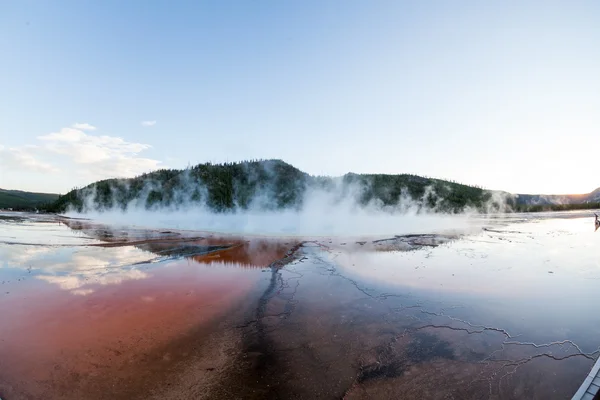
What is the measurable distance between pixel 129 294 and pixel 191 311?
214 cm

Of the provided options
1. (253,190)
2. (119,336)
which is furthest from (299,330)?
(253,190)

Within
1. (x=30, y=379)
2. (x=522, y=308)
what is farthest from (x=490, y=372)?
(x=30, y=379)

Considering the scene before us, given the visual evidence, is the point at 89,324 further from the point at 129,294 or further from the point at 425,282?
the point at 425,282

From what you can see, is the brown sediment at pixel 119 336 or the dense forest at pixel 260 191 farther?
the dense forest at pixel 260 191

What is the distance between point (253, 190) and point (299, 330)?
65702mm

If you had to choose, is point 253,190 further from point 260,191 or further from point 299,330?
point 299,330

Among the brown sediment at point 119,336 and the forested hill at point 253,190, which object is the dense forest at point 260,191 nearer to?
the forested hill at point 253,190

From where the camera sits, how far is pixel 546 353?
4477 mm

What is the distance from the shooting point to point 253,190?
70125 millimetres

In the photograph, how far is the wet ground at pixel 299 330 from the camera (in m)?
3.85

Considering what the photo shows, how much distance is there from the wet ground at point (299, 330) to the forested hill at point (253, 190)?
5098 centimetres

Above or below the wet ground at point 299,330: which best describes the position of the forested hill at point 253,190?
above

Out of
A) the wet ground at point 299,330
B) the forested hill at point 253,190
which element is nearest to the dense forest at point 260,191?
the forested hill at point 253,190

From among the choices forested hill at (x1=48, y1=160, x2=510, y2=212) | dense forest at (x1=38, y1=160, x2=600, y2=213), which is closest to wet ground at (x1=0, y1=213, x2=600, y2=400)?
dense forest at (x1=38, y1=160, x2=600, y2=213)
